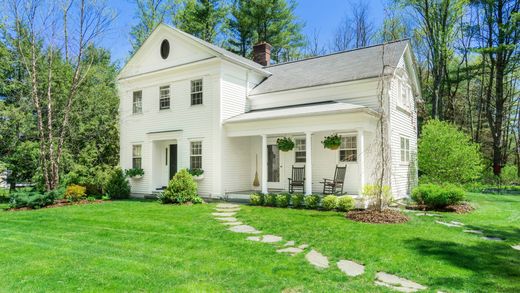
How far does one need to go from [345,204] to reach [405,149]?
19.1 feet

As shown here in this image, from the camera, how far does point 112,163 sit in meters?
18.3

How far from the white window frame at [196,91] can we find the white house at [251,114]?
0.04 m

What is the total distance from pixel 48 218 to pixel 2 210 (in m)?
3.72

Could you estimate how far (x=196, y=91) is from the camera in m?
14.9

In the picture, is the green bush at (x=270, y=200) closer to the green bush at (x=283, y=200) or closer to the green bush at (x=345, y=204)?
the green bush at (x=283, y=200)

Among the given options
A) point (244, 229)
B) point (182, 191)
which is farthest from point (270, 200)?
→ point (244, 229)

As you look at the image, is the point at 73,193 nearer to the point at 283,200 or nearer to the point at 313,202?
the point at 283,200

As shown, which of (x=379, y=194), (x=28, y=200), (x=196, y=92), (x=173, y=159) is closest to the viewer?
(x=379, y=194)

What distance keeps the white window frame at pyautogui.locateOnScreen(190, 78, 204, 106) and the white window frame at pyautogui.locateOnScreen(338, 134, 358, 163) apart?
6.00m

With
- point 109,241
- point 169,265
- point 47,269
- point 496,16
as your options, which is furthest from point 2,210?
point 496,16

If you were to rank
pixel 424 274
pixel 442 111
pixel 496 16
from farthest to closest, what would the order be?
pixel 442 111 → pixel 496 16 → pixel 424 274

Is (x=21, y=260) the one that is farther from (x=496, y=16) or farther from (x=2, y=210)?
(x=496, y=16)

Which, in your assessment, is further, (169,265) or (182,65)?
(182,65)

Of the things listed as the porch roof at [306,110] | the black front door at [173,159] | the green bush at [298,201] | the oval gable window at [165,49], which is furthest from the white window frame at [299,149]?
the oval gable window at [165,49]
